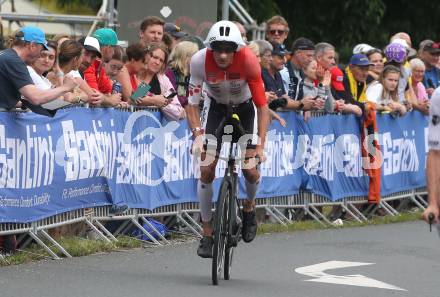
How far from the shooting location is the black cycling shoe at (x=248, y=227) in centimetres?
1227

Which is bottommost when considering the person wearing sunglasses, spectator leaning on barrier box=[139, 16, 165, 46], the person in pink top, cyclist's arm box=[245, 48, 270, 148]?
cyclist's arm box=[245, 48, 270, 148]

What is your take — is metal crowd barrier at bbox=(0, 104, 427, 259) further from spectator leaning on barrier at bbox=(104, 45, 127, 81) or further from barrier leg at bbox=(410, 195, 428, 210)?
spectator leaning on barrier at bbox=(104, 45, 127, 81)

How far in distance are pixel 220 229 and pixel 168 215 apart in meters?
3.74

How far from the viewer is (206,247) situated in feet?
38.3

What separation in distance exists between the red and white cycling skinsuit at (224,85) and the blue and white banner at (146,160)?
5.15 ft

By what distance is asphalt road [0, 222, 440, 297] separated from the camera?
35.9 ft

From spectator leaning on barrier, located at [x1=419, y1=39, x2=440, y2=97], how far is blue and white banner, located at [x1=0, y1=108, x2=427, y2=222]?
181cm

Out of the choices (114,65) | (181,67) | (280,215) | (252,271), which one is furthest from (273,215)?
(252,271)

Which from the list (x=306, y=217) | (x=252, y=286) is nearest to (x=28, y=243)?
(x=252, y=286)

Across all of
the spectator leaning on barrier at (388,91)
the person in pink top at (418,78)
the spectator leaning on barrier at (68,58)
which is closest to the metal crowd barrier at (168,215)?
the spectator leaning on barrier at (68,58)

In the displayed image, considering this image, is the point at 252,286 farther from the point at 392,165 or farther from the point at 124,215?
the point at 392,165

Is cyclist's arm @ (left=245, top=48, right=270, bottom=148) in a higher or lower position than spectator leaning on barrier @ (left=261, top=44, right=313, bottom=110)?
lower

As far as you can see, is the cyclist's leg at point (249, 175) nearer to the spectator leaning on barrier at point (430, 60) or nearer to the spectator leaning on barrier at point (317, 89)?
the spectator leaning on barrier at point (317, 89)

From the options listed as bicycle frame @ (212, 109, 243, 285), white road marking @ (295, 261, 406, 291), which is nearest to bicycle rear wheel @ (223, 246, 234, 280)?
bicycle frame @ (212, 109, 243, 285)
